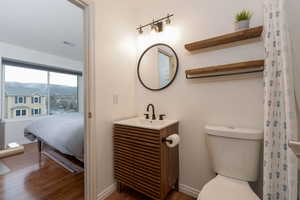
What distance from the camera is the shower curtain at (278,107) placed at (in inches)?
30.7

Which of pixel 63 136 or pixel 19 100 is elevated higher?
pixel 19 100

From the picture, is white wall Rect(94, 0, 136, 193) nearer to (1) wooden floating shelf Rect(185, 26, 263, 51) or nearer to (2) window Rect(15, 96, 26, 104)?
(1) wooden floating shelf Rect(185, 26, 263, 51)

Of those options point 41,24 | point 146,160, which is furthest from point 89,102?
point 41,24

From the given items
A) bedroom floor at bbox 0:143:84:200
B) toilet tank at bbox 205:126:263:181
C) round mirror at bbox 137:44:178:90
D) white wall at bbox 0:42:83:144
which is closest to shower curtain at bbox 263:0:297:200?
toilet tank at bbox 205:126:263:181

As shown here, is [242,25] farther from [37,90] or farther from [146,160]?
[37,90]

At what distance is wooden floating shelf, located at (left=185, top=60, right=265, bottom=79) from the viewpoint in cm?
117

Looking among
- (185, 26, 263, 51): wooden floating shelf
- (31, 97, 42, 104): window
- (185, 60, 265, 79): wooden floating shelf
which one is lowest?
(31, 97, 42, 104): window

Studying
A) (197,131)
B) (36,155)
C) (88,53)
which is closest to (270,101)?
(197,131)

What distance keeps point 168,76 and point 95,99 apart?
883 mm

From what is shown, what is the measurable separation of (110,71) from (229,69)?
1245 mm

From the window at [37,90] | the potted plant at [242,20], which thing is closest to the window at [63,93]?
the window at [37,90]

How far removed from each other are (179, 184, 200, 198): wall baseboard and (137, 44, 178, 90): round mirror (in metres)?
1.18

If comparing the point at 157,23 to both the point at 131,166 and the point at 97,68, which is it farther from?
the point at 131,166

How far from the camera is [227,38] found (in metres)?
1.26
